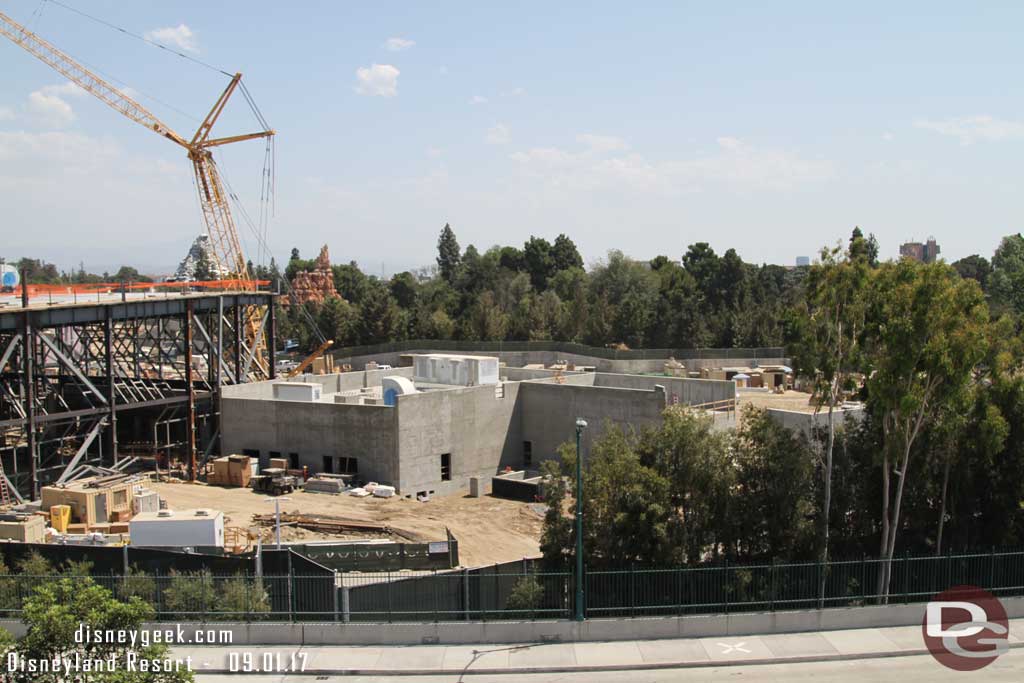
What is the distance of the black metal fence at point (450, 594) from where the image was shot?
83.7ft

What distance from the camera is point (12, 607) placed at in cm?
2617

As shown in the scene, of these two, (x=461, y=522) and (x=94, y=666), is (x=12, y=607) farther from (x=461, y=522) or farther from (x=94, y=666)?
(x=461, y=522)

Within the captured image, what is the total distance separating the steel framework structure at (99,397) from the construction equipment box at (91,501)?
12.6ft

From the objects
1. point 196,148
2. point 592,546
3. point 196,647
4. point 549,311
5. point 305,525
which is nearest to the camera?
point 196,647

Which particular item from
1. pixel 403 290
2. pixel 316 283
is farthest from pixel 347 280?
pixel 403 290

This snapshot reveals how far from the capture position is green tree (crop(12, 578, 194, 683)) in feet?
51.5

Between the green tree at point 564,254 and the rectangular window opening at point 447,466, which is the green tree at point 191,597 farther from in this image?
the green tree at point 564,254

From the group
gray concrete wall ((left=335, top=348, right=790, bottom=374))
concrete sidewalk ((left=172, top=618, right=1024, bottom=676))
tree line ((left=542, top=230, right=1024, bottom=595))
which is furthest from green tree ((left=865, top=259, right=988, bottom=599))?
gray concrete wall ((left=335, top=348, right=790, bottom=374))

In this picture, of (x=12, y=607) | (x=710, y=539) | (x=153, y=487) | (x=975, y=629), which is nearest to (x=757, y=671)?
(x=710, y=539)

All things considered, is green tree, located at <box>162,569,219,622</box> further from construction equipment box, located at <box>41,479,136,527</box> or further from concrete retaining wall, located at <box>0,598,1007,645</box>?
construction equipment box, located at <box>41,479,136,527</box>

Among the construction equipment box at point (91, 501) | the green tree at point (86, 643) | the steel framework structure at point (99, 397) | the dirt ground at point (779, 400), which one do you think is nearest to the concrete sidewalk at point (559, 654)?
the green tree at point (86, 643)

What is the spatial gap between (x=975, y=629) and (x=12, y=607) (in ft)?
83.9

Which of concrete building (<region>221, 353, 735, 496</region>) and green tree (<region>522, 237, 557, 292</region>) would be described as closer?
concrete building (<region>221, 353, 735, 496</region>)

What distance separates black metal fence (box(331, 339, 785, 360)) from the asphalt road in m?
62.1
